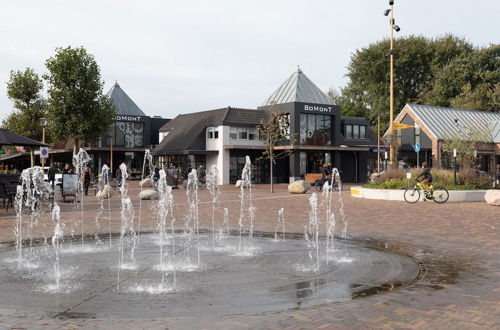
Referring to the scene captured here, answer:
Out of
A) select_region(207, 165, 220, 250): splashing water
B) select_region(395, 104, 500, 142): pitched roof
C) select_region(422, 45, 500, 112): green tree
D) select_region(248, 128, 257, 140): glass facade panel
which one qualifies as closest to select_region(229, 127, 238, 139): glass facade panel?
select_region(248, 128, 257, 140): glass facade panel

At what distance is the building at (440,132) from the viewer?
153 feet

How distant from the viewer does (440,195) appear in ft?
70.3

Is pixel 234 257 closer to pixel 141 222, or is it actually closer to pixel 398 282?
pixel 398 282

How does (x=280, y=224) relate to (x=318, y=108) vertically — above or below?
below

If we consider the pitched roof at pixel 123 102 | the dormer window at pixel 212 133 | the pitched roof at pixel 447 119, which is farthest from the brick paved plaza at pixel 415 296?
the pitched roof at pixel 123 102

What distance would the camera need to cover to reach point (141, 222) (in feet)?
47.6

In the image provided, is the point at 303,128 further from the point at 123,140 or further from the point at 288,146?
the point at 123,140

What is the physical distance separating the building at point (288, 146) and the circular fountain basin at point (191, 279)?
3251 cm

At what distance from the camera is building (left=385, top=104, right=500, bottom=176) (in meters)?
46.5

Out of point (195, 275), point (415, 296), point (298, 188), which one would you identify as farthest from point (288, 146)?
point (415, 296)

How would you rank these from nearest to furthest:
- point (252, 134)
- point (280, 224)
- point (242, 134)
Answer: point (280, 224) → point (242, 134) → point (252, 134)

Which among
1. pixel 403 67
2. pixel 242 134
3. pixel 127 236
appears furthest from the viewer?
pixel 403 67

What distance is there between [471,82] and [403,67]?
8.16m

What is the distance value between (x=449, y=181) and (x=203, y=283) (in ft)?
65.6
